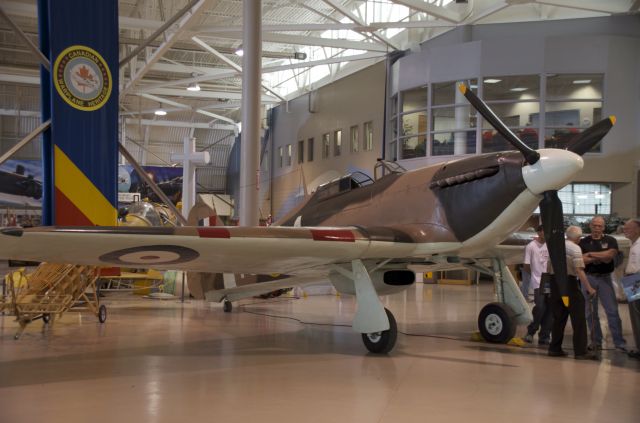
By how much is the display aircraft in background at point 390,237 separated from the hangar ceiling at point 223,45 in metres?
3.16

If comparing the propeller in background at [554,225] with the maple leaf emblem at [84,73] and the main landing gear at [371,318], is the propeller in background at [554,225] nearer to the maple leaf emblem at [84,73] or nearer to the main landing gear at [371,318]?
the main landing gear at [371,318]

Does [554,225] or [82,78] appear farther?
[82,78]

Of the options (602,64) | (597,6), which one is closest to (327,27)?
(597,6)

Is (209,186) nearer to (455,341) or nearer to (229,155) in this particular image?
(229,155)

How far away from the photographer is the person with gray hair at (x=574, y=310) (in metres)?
7.16

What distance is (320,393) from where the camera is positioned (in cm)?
529

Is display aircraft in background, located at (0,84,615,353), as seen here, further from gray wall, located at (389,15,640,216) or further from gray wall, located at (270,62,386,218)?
gray wall, located at (270,62,386,218)

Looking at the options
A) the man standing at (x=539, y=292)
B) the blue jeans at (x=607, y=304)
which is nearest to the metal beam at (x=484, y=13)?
the man standing at (x=539, y=292)

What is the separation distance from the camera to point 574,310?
7.14 metres

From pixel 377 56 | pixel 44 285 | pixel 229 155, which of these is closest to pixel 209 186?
pixel 229 155

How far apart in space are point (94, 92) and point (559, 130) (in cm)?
1581

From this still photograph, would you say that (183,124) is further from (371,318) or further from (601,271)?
(601,271)

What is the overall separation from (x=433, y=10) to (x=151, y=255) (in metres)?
16.7

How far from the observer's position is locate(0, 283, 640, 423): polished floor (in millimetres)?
4652
